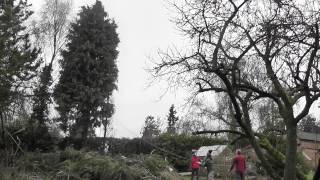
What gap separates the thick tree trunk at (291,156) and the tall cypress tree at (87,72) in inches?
1259

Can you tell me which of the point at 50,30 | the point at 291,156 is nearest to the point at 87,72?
the point at 50,30

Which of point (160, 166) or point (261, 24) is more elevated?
point (261, 24)

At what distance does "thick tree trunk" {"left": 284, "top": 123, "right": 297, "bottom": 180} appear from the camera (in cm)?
941

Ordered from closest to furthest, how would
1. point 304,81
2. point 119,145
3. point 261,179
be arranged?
1. point 304,81
2. point 261,179
3. point 119,145

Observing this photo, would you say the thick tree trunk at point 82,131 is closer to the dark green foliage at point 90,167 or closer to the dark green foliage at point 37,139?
the dark green foliage at point 37,139

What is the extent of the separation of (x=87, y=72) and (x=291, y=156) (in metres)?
35.5

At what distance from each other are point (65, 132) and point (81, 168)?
803 inches

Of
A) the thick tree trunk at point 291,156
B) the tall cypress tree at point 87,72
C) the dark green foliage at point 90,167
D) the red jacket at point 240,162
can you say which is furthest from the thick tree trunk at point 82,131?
the thick tree trunk at point 291,156

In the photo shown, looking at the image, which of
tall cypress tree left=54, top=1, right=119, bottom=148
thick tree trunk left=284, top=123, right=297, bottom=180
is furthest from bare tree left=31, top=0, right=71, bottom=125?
thick tree trunk left=284, top=123, right=297, bottom=180

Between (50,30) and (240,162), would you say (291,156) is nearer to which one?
(240,162)

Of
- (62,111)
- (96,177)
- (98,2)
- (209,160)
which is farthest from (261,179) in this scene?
(98,2)

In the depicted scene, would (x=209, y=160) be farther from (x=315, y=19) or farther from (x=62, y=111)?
(x=62, y=111)

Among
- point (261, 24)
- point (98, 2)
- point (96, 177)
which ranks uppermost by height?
point (98, 2)

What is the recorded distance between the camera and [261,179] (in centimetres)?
2878
